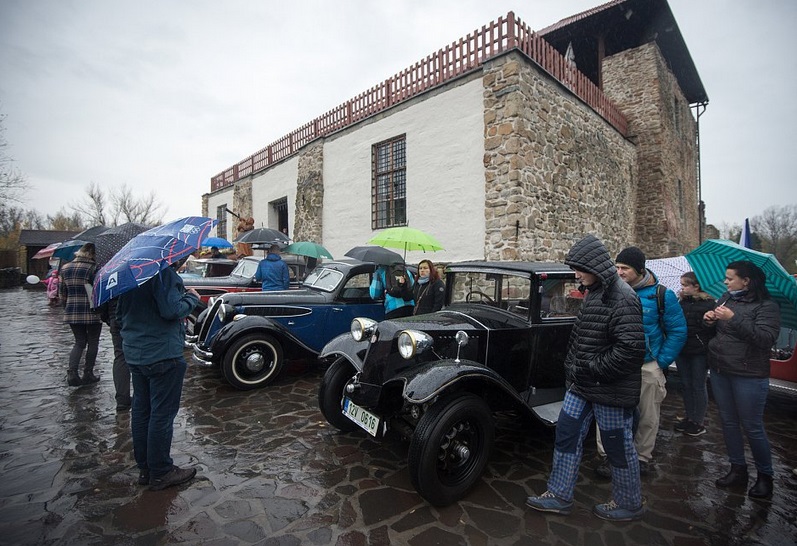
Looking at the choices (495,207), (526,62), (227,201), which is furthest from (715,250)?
(227,201)

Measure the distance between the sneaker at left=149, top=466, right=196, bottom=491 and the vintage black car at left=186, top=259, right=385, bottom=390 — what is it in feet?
6.55

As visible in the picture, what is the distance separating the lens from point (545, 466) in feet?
10.6

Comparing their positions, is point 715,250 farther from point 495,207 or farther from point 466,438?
point 495,207

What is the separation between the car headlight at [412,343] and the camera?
9.53 ft

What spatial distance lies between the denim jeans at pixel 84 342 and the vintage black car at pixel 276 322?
1.10 m

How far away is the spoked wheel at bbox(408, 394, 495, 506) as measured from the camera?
2.54 m

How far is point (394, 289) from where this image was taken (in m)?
5.59

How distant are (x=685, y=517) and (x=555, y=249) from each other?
6712 mm

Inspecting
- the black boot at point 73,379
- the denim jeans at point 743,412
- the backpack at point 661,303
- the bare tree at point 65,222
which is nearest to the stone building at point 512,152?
the backpack at point 661,303

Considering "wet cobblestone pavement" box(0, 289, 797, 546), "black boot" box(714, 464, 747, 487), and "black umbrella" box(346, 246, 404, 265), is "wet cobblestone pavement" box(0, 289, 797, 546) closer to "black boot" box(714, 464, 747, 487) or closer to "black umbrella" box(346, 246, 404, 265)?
"black boot" box(714, 464, 747, 487)

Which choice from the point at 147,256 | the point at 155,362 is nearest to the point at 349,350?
the point at 155,362

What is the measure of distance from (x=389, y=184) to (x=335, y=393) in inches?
318

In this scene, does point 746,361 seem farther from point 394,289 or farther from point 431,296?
point 394,289

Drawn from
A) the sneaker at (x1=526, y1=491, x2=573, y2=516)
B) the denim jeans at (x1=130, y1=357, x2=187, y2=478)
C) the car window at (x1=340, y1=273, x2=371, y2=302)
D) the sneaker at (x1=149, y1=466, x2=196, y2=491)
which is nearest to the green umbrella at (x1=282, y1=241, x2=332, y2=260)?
the car window at (x1=340, y1=273, x2=371, y2=302)
